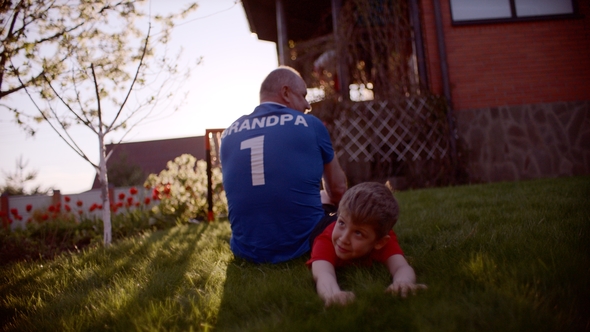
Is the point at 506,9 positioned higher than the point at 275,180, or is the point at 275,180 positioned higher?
the point at 506,9

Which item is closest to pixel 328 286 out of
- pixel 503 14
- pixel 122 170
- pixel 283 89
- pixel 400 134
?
pixel 283 89

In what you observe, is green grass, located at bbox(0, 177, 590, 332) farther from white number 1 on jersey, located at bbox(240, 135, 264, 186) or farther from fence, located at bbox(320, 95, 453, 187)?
fence, located at bbox(320, 95, 453, 187)

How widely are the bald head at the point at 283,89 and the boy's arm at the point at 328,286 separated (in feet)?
3.66

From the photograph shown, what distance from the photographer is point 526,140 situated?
7305 millimetres

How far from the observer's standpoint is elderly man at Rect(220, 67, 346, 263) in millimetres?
2168

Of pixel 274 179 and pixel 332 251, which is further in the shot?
pixel 274 179

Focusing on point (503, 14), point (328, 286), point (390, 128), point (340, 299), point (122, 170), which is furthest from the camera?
point (122, 170)

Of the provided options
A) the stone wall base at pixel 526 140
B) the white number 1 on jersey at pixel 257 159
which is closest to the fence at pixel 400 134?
the stone wall base at pixel 526 140

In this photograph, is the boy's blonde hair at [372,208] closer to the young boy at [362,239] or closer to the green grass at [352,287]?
the young boy at [362,239]

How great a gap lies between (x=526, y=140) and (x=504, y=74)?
4.38 ft

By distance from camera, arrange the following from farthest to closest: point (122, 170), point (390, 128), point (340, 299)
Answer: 1. point (122, 170)
2. point (390, 128)
3. point (340, 299)

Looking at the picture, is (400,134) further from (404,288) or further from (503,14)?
(404,288)

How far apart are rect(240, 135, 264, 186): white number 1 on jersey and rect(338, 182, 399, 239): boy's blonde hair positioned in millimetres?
569

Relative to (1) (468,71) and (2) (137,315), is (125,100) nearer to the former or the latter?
(2) (137,315)
